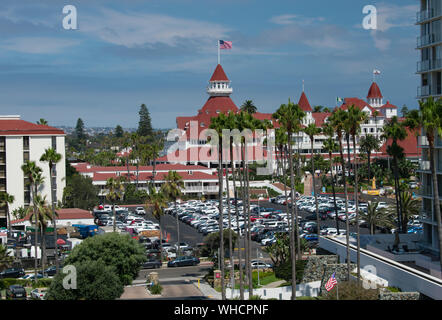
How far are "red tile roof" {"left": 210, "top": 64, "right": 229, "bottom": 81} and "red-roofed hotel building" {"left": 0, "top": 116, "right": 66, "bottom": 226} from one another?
70.4 metres

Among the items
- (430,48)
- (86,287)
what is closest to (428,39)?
(430,48)

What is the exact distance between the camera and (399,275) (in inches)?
1581

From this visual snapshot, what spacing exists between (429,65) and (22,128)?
66.7 meters

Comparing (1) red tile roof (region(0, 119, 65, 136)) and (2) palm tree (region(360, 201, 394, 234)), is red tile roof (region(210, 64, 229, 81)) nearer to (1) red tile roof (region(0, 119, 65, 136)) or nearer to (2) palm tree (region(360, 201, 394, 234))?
(1) red tile roof (region(0, 119, 65, 136))

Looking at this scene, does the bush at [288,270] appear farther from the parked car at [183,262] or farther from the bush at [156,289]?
the parked car at [183,262]

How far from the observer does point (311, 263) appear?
1977 inches

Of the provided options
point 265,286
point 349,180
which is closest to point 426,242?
point 265,286

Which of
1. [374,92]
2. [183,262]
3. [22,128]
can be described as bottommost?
[183,262]

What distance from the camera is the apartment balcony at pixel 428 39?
45475mm

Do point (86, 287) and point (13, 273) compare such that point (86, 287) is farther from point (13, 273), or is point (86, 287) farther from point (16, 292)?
point (13, 273)

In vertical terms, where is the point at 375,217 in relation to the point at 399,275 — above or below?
above

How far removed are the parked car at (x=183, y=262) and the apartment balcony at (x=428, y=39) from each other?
3008 cm
